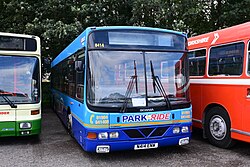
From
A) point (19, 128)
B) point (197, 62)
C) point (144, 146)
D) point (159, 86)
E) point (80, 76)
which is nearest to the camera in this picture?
point (144, 146)

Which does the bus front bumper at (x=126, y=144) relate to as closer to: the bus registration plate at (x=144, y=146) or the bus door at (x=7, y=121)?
the bus registration plate at (x=144, y=146)

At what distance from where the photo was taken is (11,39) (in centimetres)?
676

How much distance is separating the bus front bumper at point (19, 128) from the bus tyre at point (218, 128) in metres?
4.31

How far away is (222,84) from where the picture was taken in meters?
6.44

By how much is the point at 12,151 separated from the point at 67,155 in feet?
4.64

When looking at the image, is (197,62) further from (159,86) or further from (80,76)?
(80,76)

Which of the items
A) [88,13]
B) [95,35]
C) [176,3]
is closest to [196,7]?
[176,3]

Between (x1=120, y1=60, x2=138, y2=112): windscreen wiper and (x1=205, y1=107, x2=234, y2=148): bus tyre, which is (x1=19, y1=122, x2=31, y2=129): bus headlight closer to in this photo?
(x1=120, y1=60, x2=138, y2=112): windscreen wiper

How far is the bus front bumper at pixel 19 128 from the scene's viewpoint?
6.45m

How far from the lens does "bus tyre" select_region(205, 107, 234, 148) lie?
6.30 m

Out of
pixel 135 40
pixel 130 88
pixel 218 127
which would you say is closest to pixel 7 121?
pixel 130 88

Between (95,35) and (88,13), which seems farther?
(88,13)

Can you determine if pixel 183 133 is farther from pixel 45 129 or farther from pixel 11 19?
pixel 11 19

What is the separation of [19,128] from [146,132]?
3.17 m
